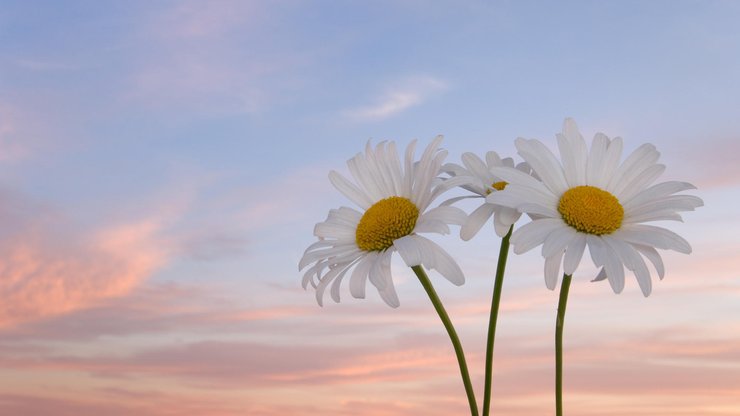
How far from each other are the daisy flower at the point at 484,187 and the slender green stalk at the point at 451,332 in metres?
0.28

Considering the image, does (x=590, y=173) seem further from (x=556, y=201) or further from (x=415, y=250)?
(x=415, y=250)

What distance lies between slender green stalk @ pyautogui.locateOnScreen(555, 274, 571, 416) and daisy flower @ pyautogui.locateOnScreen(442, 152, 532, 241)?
0.40 metres

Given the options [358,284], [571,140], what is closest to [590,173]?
[571,140]

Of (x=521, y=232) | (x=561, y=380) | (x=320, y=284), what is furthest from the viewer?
(x=320, y=284)

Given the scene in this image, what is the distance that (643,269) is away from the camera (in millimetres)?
3943

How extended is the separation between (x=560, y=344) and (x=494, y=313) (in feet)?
1.12

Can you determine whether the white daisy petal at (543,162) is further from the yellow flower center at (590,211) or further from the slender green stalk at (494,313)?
the slender green stalk at (494,313)

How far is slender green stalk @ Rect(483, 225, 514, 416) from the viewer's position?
4082mm

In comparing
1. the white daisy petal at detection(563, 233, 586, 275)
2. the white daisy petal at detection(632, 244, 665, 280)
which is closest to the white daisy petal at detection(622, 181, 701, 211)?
the white daisy petal at detection(632, 244, 665, 280)

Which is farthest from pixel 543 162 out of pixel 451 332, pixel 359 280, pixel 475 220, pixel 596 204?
pixel 359 280

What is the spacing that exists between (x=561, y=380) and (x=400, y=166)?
1290 mm

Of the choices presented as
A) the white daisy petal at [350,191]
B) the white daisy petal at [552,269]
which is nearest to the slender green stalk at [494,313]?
the white daisy petal at [552,269]

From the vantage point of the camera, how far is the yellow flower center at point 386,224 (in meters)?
4.29

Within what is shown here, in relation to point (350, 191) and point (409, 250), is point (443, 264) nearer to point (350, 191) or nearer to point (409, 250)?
point (409, 250)
